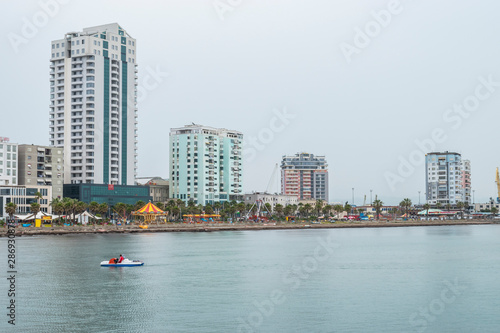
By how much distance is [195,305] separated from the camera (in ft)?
190

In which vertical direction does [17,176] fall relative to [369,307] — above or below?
above

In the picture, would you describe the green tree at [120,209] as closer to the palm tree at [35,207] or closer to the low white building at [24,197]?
the low white building at [24,197]

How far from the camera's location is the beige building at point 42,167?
600ft

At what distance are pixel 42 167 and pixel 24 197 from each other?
16906 millimetres

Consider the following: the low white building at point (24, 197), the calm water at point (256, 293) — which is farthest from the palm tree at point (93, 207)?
the calm water at point (256, 293)

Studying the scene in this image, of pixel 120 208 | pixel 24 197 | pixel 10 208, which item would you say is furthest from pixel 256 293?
pixel 120 208

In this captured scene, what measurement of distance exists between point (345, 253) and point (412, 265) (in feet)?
74.1

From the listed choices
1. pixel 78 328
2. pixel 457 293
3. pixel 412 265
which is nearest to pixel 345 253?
pixel 412 265

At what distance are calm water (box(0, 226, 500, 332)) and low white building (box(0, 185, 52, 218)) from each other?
66919 millimetres

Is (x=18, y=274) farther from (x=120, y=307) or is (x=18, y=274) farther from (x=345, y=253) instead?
(x=345, y=253)

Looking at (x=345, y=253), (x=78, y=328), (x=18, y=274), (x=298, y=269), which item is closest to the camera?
(x=78, y=328)

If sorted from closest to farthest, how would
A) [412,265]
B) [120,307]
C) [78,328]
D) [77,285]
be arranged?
[78,328]
[120,307]
[77,285]
[412,265]

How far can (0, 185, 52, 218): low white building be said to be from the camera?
16671 cm

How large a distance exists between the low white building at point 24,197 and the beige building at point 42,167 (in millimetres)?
6220
